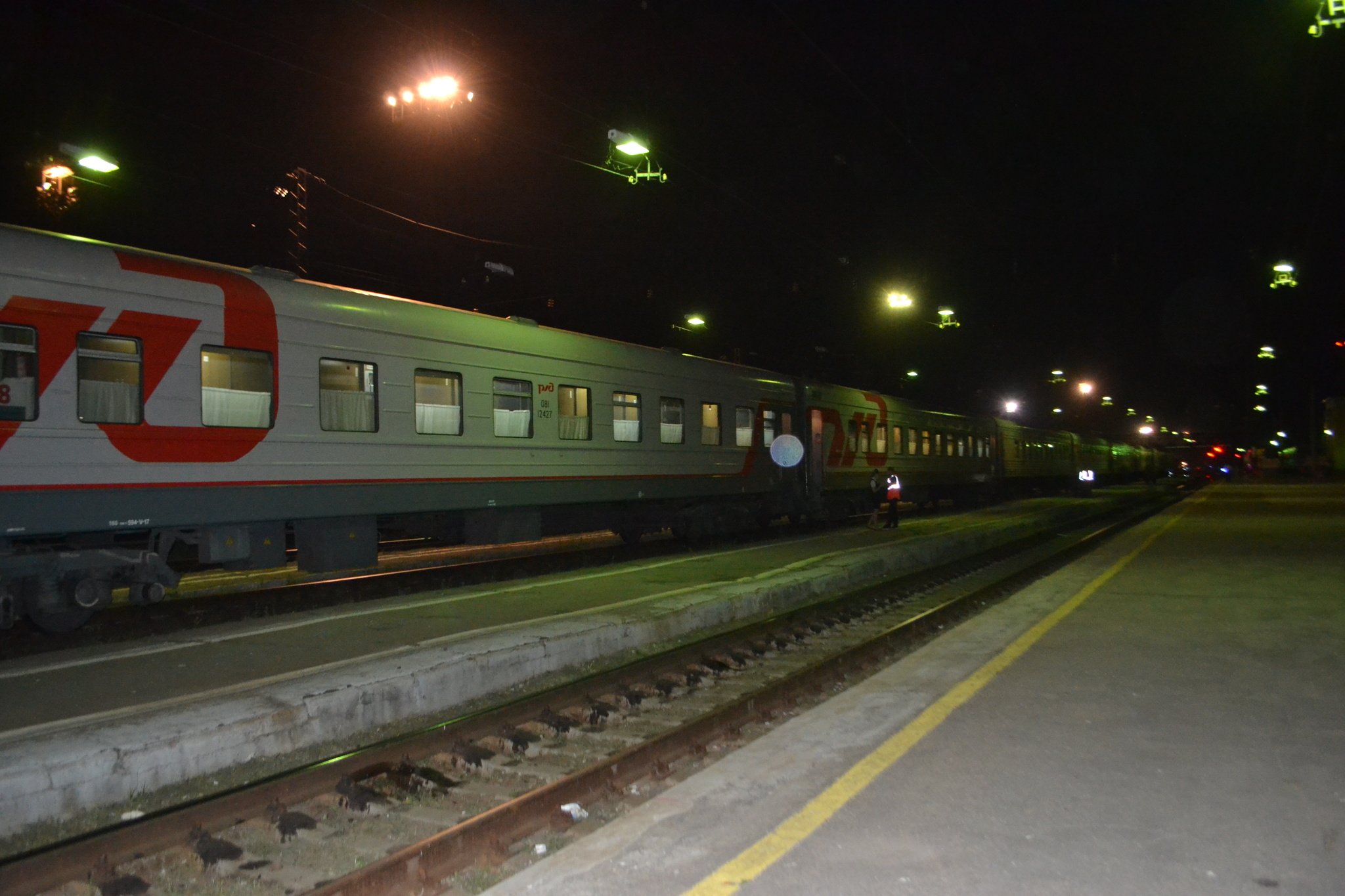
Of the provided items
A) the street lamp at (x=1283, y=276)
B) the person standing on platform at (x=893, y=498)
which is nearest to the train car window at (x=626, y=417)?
the person standing on platform at (x=893, y=498)

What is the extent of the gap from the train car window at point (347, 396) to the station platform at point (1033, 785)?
21.5ft

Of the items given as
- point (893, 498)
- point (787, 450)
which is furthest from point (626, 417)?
point (893, 498)

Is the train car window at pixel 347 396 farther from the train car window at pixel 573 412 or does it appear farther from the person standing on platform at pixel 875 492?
the person standing on platform at pixel 875 492

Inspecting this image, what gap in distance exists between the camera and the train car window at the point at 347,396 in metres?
10.5

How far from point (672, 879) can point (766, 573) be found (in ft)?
28.8

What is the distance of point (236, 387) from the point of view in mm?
9695

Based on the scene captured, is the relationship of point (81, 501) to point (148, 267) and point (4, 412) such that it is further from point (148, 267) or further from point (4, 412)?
point (148, 267)

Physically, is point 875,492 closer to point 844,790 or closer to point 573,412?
point 573,412

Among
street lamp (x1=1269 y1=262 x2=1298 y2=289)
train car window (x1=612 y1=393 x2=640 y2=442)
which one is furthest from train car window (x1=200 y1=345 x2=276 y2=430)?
street lamp (x1=1269 y1=262 x2=1298 y2=289)

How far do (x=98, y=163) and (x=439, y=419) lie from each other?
18.4ft

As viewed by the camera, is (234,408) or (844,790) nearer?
(844,790)

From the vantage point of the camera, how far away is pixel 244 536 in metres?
9.96

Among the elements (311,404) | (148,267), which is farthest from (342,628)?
(148,267)

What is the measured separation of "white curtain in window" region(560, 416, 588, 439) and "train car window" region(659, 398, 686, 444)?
1.92m
